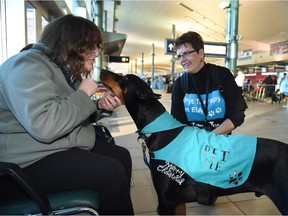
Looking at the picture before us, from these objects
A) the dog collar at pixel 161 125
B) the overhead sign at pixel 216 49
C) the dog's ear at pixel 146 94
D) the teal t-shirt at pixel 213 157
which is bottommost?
the teal t-shirt at pixel 213 157

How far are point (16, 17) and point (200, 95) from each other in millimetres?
2027

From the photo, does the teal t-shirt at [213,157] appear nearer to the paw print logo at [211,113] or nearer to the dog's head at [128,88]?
the dog's head at [128,88]

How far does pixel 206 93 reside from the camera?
206cm

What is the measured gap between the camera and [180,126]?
153 cm

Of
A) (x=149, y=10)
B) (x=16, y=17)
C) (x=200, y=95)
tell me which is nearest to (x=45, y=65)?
(x=200, y=95)

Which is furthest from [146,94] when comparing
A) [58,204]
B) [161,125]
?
[58,204]

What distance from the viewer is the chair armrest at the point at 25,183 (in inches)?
37.5

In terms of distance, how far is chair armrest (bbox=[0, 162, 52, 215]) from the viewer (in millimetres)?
953

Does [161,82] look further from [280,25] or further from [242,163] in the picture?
[242,163]

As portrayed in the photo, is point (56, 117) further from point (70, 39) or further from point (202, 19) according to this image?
point (202, 19)

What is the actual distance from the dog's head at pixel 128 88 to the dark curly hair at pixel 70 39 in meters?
0.40

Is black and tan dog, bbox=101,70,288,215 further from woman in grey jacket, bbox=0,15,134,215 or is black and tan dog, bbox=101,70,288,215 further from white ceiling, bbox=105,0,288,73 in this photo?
white ceiling, bbox=105,0,288,73

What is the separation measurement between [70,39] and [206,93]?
124 cm

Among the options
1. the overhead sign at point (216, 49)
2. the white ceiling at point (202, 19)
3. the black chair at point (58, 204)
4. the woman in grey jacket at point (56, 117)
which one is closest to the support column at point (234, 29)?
the overhead sign at point (216, 49)
